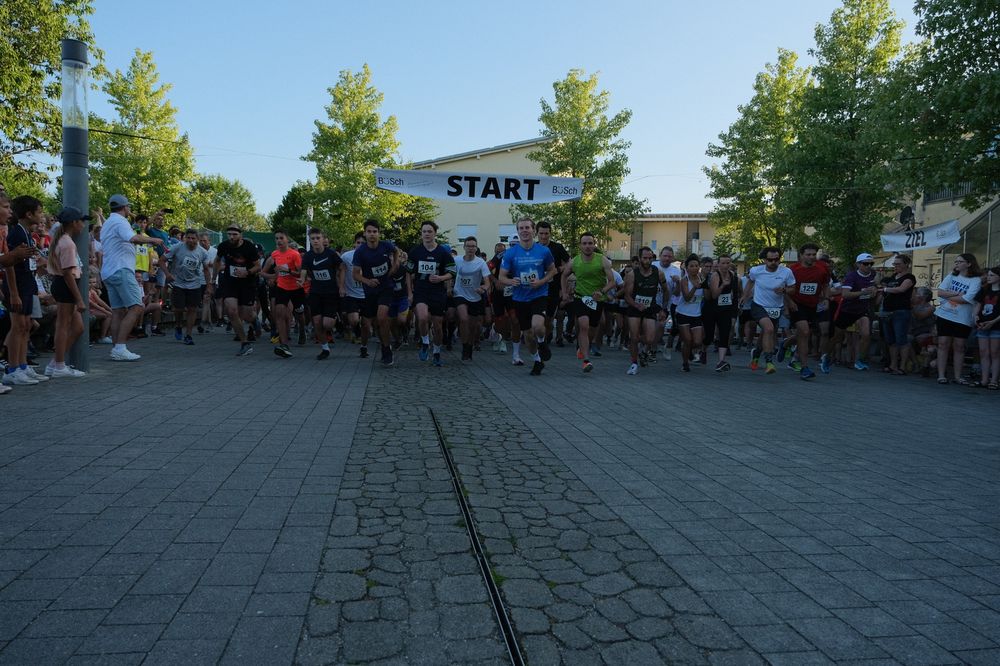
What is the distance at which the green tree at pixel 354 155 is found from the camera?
145 ft

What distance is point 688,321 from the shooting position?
1228cm

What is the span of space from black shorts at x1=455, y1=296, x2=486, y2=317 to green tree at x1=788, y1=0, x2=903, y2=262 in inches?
822

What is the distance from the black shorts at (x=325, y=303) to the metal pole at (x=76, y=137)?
3881mm

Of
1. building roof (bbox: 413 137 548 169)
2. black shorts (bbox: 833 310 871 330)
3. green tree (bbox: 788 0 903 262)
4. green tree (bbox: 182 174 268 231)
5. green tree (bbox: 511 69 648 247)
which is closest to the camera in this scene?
black shorts (bbox: 833 310 871 330)

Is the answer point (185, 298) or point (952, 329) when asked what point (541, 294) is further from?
point (185, 298)

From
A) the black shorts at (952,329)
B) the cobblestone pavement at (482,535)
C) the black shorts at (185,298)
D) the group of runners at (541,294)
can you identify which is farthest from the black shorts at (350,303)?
the black shorts at (952,329)

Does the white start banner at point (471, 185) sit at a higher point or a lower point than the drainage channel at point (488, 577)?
higher

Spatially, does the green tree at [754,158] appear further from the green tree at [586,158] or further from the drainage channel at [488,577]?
the drainage channel at [488,577]

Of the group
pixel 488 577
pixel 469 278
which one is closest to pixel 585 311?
pixel 469 278

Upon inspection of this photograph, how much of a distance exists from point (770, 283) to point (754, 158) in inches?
1146

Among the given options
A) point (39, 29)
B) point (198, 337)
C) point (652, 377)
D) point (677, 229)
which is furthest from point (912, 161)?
point (677, 229)

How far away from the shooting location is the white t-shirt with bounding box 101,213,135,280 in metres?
10.5

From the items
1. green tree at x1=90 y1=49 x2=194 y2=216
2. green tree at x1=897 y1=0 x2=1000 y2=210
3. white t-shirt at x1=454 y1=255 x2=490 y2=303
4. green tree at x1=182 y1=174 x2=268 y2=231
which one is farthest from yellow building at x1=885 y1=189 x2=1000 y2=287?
green tree at x1=182 y1=174 x2=268 y2=231

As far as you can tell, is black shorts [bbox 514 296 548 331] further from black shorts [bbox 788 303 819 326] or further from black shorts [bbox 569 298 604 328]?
black shorts [bbox 788 303 819 326]
